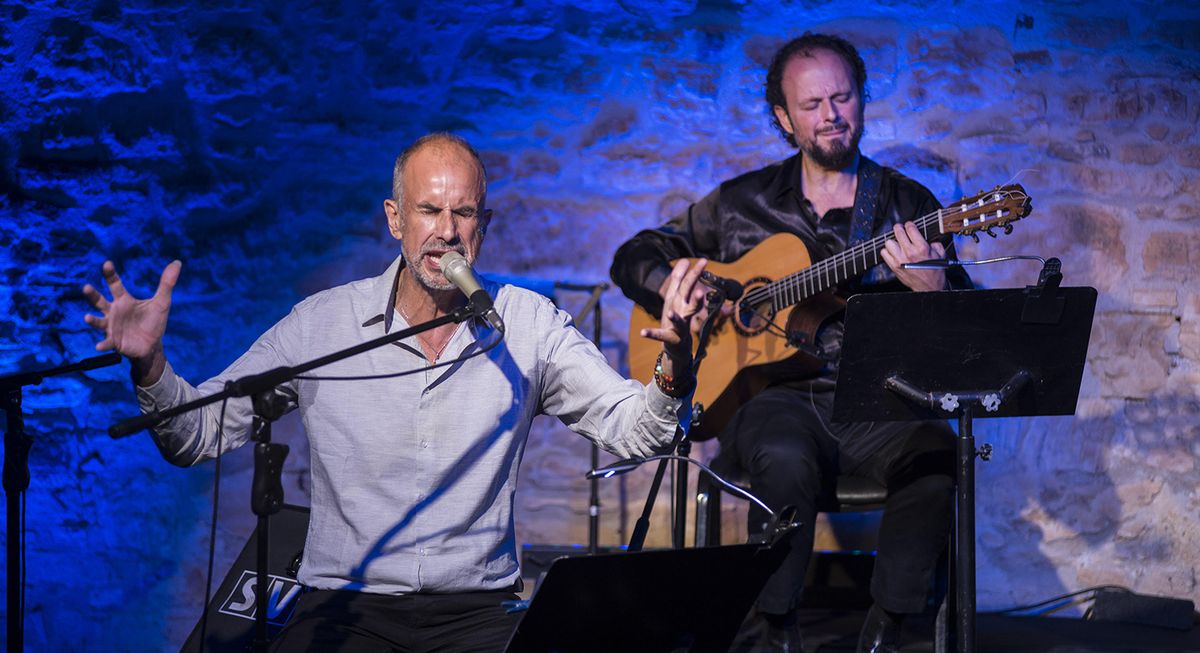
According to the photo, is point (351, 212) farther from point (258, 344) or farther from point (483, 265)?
point (258, 344)

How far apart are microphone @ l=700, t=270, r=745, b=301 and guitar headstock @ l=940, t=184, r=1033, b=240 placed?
0.73 metres

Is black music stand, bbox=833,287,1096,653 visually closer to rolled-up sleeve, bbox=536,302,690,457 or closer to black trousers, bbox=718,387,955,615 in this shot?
black trousers, bbox=718,387,955,615

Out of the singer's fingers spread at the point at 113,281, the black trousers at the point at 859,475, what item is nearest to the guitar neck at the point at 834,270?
the black trousers at the point at 859,475

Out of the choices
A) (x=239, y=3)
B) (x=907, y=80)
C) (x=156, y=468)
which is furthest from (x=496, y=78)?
(x=156, y=468)

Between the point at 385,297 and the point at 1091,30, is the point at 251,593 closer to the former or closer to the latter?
the point at 385,297

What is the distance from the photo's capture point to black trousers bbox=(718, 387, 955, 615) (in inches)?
143

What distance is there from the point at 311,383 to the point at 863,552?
2.63 m

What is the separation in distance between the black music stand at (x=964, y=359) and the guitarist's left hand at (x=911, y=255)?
596 millimetres

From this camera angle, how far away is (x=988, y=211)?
3.68m

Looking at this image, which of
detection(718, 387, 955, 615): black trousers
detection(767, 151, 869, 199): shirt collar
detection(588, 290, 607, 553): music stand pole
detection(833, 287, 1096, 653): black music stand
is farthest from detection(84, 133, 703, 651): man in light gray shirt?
detection(588, 290, 607, 553): music stand pole

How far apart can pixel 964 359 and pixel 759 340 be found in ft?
3.50

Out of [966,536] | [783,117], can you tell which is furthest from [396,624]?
[783,117]

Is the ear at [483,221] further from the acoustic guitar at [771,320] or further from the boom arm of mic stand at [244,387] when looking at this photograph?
the acoustic guitar at [771,320]

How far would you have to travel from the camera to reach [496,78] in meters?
5.16
